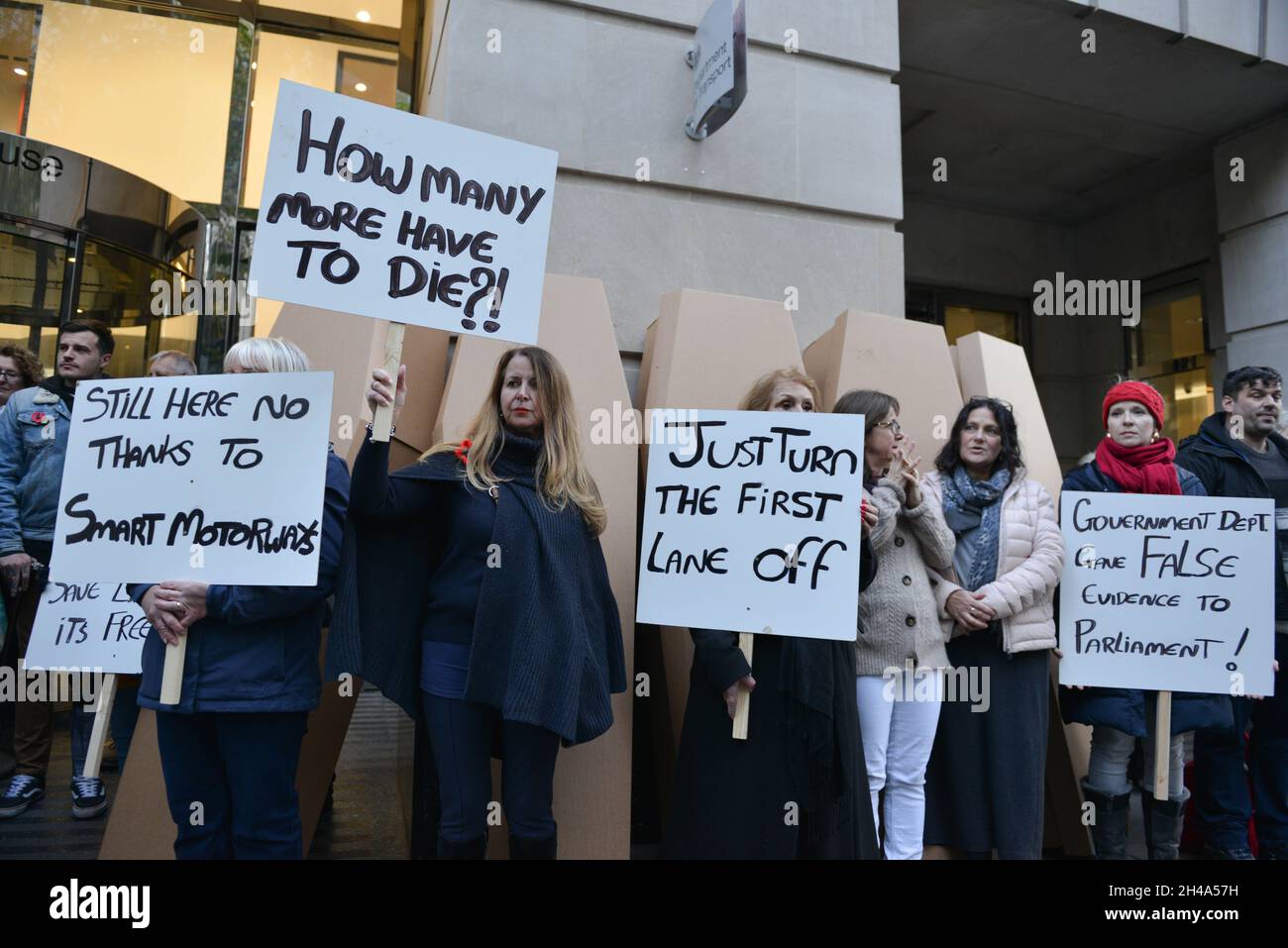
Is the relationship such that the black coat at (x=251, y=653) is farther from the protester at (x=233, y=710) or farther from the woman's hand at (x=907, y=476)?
the woman's hand at (x=907, y=476)

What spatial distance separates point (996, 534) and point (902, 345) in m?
1.38

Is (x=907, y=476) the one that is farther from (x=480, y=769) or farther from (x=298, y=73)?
(x=298, y=73)

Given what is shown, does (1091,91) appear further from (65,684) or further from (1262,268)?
(65,684)

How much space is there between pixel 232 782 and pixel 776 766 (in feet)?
5.45

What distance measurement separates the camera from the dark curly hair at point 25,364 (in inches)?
167

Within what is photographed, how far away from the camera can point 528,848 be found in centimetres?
267

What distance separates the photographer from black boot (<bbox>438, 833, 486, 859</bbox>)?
2613mm

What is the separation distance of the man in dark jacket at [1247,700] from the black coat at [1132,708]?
21 cm

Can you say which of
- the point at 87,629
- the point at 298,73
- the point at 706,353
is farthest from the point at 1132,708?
the point at 298,73

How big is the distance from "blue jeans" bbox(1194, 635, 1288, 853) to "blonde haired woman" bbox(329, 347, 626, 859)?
2895mm

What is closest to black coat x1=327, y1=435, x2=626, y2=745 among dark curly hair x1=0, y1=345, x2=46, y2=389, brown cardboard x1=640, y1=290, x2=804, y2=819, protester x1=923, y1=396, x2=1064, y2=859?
brown cardboard x1=640, y1=290, x2=804, y2=819

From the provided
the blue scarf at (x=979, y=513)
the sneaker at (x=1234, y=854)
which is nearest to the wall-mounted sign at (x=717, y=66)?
the blue scarf at (x=979, y=513)

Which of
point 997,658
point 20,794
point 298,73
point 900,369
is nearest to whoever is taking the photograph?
point 997,658
